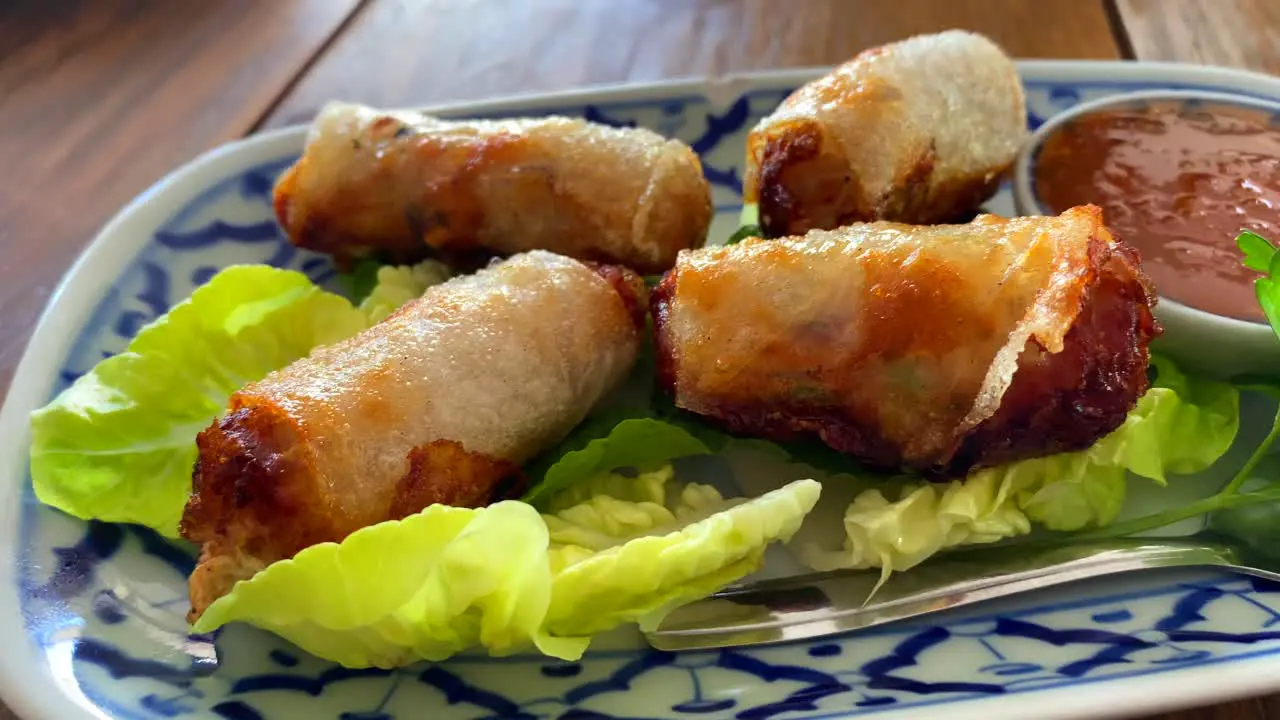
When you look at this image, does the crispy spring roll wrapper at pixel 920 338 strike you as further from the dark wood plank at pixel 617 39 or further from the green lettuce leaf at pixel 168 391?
the dark wood plank at pixel 617 39

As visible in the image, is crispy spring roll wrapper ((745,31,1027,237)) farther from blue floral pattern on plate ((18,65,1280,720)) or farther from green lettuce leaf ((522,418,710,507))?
blue floral pattern on plate ((18,65,1280,720))

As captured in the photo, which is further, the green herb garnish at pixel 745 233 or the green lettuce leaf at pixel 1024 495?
the green herb garnish at pixel 745 233

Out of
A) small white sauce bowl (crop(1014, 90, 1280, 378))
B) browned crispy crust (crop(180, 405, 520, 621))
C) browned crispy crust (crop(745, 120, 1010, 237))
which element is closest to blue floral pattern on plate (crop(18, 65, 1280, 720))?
browned crispy crust (crop(180, 405, 520, 621))

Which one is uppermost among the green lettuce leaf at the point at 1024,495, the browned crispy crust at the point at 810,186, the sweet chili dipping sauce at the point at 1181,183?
the browned crispy crust at the point at 810,186

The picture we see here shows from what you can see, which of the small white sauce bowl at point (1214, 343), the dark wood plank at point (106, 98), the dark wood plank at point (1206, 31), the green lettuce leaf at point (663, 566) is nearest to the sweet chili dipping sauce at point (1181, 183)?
the small white sauce bowl at point (1214, 343)

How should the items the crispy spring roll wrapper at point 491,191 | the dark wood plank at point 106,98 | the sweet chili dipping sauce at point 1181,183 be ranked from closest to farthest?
1. the sweet chili dipping sauce at point 1181,183
2. the crispy spring roll wrapper at point 491,191
3. the dark wood plank at point 106,98

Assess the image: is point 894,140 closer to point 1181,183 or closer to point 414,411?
point 1181,183
